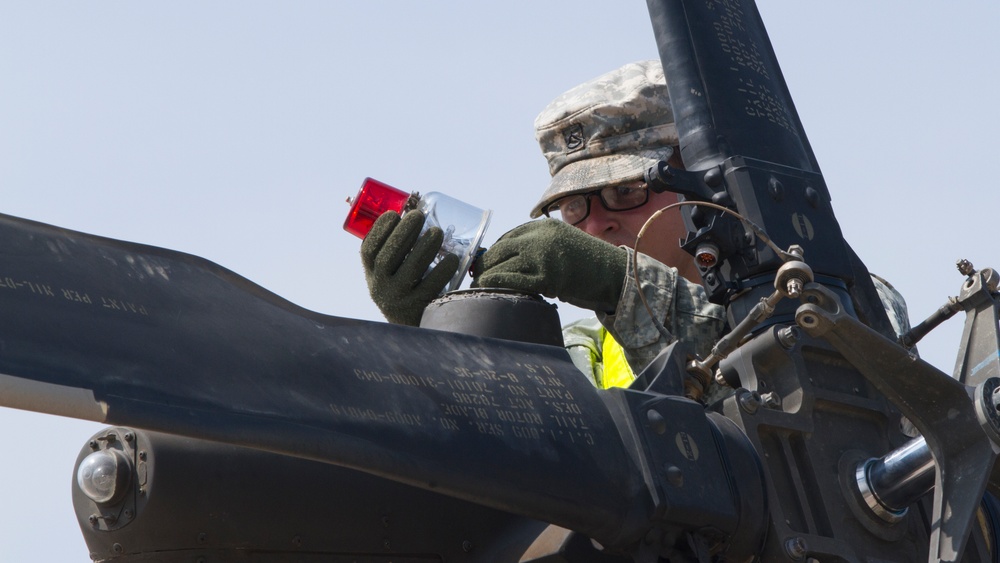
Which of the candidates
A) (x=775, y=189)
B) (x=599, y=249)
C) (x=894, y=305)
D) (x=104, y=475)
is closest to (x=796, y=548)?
(x=775, y=189)

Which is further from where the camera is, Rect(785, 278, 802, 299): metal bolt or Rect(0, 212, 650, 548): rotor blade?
Result: Rect(785, 278, 802, 299): metal bolt

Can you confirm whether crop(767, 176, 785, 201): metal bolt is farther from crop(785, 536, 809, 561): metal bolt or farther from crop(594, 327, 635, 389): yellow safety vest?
crop(594, 327, 635, 389): yellow safety vest

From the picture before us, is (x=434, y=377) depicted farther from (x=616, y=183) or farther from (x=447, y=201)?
(x=616, y=183)

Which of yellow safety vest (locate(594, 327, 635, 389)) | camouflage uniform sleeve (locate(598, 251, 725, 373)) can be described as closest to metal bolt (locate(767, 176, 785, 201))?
camouflage uniform sleeve (locate(598, 251, 725, 373))

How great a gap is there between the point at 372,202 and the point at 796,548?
1.70 metres

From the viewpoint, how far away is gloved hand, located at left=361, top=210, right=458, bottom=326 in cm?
350

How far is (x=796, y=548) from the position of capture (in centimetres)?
262

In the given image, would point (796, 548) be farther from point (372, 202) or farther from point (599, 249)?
point (372, 202)

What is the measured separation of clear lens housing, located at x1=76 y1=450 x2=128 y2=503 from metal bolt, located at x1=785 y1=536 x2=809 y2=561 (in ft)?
4.02

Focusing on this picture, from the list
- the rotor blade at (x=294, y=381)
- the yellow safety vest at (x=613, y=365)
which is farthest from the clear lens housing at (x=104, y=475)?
the yellow safety vest at (x=613, y=365)

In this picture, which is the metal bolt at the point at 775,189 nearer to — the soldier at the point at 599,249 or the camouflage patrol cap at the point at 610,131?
the soldier at the point at 599,249

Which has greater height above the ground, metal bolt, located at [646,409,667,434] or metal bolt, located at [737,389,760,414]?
metal bolt, located at [646,409,667,434]

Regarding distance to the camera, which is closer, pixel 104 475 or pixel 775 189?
pixel 104 475

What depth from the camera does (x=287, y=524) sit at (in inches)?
103
